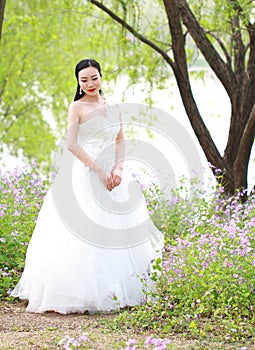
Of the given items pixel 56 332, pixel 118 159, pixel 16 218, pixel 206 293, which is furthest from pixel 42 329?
pixel 16 218

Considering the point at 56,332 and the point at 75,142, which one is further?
the point at 75,142

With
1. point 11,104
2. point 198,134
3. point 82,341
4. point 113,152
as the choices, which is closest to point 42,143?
point 11,104

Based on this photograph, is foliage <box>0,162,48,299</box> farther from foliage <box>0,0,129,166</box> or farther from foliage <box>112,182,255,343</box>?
foliage <box>0,0,129,166</box>

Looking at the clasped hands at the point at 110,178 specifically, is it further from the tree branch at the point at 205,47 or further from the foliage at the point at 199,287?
the tree branch at the point at 205,47

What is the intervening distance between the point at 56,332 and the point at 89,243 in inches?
30.6

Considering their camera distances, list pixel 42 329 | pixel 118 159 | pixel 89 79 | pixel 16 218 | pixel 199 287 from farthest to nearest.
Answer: pixel 16 218, pixel 118 159, pixel 89 79, pixel 199 287, pixel 42 329

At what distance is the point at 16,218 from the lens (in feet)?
18.2

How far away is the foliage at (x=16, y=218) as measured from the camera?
4.89 metres

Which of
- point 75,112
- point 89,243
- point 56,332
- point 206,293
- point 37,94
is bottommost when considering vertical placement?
point 56,332

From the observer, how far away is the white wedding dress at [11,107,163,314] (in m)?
4.25

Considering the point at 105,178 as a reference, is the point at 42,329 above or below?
below

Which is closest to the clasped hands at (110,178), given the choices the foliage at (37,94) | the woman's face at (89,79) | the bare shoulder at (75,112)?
the bare shoulder at (75,112)

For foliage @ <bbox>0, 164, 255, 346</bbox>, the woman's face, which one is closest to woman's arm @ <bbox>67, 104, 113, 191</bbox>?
the woman's face

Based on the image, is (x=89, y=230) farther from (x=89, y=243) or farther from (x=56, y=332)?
(x=56, y=332)
